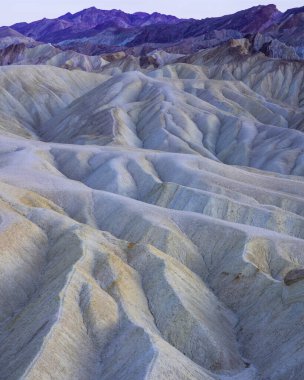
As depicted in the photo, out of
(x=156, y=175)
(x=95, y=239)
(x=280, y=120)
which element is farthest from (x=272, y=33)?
(x=95, y=239)

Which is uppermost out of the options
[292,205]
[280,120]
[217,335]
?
[217,335]

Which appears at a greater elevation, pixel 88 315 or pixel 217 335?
pixel 88 315

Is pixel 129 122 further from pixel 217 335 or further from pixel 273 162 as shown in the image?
pixel 217 335

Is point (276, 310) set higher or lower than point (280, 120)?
higher

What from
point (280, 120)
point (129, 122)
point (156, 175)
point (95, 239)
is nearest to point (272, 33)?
point (280, 120)

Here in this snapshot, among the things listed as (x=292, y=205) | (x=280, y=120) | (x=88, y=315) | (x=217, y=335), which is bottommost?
(x=280, y=120)

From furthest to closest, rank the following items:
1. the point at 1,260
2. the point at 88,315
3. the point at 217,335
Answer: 1. the point at 1,260
2. the point at 217,335
3. the point at 88,315

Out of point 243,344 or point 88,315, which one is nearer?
point 88,315

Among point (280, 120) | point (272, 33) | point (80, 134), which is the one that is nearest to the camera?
point (80, 134)

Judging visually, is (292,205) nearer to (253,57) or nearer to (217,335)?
(217,335)
